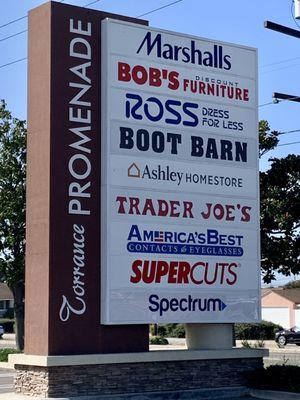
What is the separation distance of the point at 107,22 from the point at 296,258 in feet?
41.1

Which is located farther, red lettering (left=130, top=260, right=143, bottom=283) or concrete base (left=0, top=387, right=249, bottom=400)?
red lettering (left=130, top=260, right=143, bottom=283)

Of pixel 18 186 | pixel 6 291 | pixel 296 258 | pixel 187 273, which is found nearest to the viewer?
pixel 187 273

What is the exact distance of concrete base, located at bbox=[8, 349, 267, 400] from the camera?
15.3m

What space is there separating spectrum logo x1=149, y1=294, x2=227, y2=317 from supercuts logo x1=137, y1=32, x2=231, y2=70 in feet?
17.6

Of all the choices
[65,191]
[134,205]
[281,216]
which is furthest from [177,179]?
[281,216]

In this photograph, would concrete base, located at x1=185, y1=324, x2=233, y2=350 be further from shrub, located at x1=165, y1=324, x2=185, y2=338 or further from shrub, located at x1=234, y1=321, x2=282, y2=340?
shrub, located at x1=165, y1=324, x2=185, y2=338

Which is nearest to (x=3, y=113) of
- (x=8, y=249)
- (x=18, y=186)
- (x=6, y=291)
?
(x=18, y=186)

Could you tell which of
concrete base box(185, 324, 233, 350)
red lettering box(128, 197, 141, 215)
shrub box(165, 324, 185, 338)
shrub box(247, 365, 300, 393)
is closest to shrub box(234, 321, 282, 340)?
shrub box(165, 324, 185, 338)

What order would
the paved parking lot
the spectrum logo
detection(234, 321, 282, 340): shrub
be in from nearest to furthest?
1. the spectrum logo
2. the paved parking lot
3. detection(234, 321, 282, 340): shrub

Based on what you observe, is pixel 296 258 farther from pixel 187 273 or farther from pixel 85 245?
pixel 85 245

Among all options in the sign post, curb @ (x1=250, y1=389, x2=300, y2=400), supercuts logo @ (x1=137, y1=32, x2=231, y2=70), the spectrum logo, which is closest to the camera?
the sign post

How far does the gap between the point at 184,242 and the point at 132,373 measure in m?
3.03

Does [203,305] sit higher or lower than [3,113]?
lower

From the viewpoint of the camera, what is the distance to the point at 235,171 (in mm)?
18219
